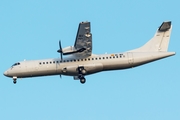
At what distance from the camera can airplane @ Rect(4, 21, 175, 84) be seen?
1571 inches

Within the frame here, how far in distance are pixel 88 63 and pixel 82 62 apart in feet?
1.89

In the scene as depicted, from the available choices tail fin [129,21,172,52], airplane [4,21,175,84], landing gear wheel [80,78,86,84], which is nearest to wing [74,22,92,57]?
airplane [4,21,175,84]

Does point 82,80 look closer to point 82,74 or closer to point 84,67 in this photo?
point 82,74

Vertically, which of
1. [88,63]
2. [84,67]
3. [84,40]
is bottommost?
[84,67]

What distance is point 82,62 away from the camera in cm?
4041

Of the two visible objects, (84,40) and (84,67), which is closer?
(84,40)

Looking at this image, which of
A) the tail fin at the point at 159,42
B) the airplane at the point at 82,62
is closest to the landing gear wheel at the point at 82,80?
the airplane at the point at 82,62

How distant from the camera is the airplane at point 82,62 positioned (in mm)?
39906

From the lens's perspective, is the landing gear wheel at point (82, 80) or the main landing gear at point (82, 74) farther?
the landing gear wheel at point (82, 80)

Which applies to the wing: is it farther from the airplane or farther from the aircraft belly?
the aircraft belly

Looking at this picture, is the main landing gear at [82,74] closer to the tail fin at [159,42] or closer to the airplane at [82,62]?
the airplane at [82,62]

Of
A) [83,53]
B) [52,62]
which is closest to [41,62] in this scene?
[52,62]

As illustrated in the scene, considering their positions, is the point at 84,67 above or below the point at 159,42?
below

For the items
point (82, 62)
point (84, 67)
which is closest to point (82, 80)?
point (84, 67)
